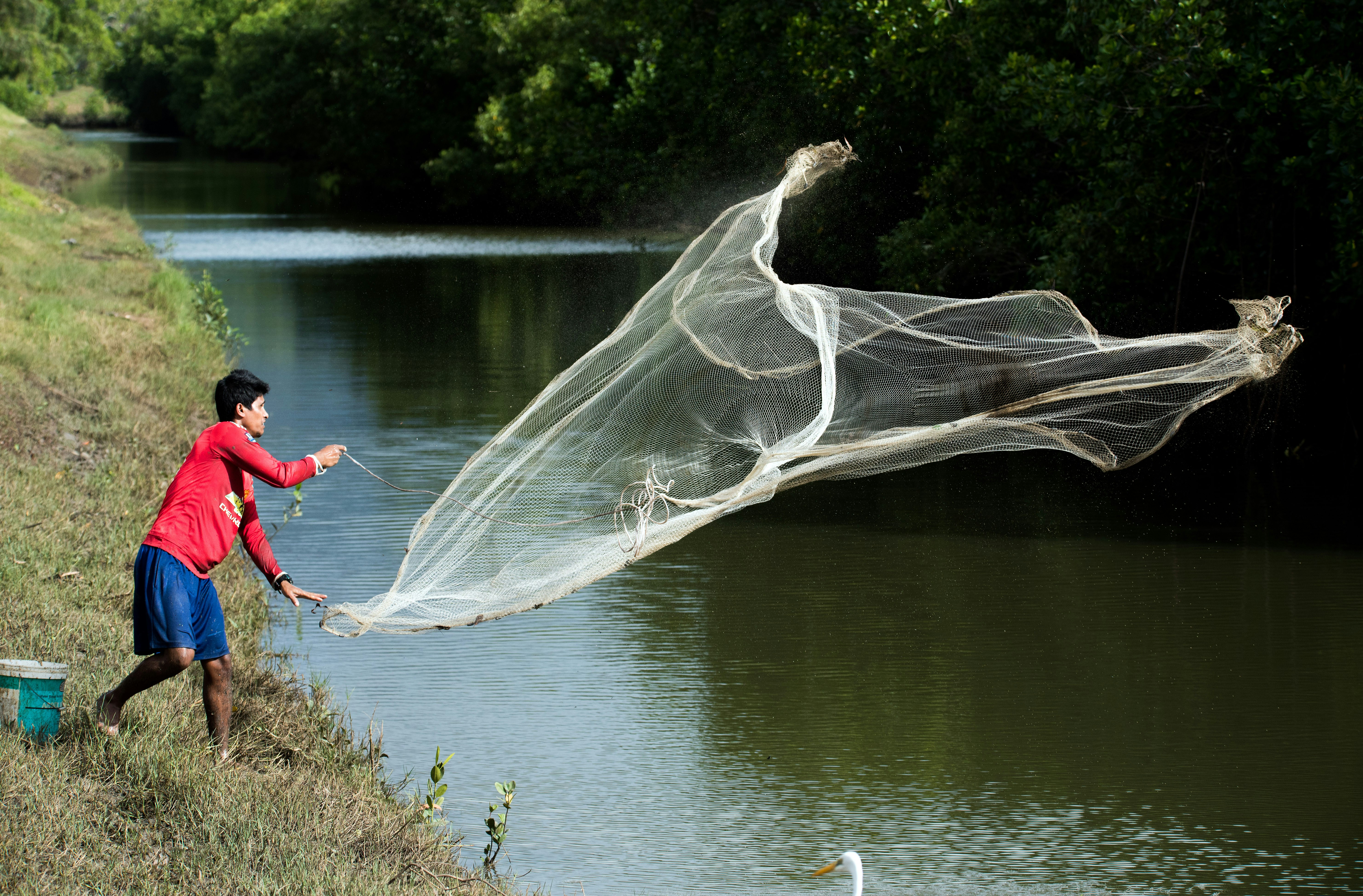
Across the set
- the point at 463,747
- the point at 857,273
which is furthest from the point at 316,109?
the point at 463,747

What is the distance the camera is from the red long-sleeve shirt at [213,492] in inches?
191

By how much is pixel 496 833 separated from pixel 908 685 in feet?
8.16

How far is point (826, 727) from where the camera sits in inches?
246

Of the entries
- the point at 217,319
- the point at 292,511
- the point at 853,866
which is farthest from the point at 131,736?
the point at 217,319

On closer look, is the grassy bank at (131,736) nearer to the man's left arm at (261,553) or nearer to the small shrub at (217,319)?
the man's left arm at (261,553)

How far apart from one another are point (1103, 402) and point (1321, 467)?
5.12 m

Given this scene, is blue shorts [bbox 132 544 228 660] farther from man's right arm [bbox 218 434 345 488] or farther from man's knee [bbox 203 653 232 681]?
man's right arm [bbox 218 434 345 488]

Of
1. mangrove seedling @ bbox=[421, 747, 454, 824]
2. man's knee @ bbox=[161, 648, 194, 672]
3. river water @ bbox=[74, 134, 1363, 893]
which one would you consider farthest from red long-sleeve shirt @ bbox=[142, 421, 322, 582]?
river water @ bbox=[74, 134, 1363, 893]

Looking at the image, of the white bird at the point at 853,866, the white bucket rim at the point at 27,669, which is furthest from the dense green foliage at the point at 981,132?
the white bucket rim at the point at 27,669

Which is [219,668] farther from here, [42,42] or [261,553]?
[42,42]

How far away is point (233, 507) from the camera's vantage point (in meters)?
5.03

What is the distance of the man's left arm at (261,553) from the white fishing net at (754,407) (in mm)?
330

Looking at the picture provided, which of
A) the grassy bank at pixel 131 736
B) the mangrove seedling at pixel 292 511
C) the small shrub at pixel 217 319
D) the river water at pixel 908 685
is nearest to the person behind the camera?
the grassy bank at pixel 131 736

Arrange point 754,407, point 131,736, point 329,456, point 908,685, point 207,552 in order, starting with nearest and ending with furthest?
point 207,552 → point 131,736 → point 329,456 → point 908,685 → point 754,407
